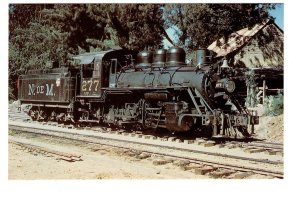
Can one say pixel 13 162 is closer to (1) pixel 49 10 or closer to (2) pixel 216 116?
(2) pixel 216 116

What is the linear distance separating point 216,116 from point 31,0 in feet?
17.2

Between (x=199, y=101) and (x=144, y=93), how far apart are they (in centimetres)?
168

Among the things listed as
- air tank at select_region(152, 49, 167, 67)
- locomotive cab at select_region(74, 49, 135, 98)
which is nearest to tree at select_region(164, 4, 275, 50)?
Result: air tank at select_region(152, 49, 167, 67)

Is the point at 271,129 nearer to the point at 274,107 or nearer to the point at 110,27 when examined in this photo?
the point at 274,107

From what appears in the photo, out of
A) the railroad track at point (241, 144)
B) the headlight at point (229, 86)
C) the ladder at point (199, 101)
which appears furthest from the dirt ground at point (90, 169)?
the headlight at point (229, 86)

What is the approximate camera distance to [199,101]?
1048cm

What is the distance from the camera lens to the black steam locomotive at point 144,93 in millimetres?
10273

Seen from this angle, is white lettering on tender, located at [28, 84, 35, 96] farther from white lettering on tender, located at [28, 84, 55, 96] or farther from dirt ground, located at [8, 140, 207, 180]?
dirt ground, located at [8, 140, 207, 180]

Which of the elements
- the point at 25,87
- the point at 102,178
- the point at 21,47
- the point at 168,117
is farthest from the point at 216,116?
the point at 25,87

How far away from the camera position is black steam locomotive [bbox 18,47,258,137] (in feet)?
33.7

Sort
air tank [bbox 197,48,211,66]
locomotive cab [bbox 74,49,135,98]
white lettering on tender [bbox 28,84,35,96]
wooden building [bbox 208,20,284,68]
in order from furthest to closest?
white lettering on tender [bbox 28,84,35,96], wooden building [bbox 208,20,284,68], locomotive cab [bbox 74,49,135,98], air tank [bbox 197,48,211,66]

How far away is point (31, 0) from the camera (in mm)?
9031

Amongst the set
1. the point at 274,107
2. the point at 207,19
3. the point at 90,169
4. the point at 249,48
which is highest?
the point at 207,19


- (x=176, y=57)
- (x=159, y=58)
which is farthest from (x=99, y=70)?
(x=176, y=57)
